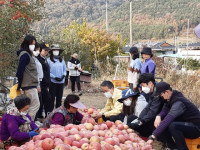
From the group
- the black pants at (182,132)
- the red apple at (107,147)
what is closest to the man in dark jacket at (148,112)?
the black pants at (182,132)

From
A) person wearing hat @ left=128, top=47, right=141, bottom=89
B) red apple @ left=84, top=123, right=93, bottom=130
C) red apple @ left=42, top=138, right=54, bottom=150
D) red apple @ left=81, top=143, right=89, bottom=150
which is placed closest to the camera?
red apple @ left=42, top=138, right=54, bottom=150

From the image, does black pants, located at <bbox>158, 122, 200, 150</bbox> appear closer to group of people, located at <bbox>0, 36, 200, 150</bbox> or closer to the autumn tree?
group of people, located at <bbox>0, 36, 200, 150</bbox>

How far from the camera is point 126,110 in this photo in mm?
5395

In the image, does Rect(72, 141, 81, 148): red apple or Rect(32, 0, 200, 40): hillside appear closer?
Rect(72, 141, 81, 148): red apple

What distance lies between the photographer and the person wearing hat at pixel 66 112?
14.3ft

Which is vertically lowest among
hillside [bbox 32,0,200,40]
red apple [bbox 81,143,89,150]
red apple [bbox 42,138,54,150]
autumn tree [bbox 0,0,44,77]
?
red apple [bbox 81,143,89,150]

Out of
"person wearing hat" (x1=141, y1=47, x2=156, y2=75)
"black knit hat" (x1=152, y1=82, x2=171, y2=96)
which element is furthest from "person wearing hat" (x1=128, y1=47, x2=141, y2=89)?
"black knit hat" (x1=152, y1=82, x2=171, y2=96)

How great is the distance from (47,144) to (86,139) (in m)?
0.56

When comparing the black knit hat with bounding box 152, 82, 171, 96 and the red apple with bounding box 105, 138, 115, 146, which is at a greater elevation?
the black knit hat with bounding box 152, 82, 171, 96

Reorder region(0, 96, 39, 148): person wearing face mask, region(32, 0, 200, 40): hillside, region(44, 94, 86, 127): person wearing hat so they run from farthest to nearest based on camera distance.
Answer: region(32, 0, 200, 40): hillside → region(44, 94, 86, 127): person wearing hat → region(0, 96, 39, 148): person wearing face mask

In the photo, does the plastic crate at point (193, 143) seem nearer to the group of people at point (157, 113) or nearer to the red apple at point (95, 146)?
the group of people at point (157, 113)

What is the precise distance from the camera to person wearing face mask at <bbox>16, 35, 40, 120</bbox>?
503 centimetres

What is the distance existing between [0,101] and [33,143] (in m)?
4.12

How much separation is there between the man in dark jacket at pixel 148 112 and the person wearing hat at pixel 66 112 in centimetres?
101
